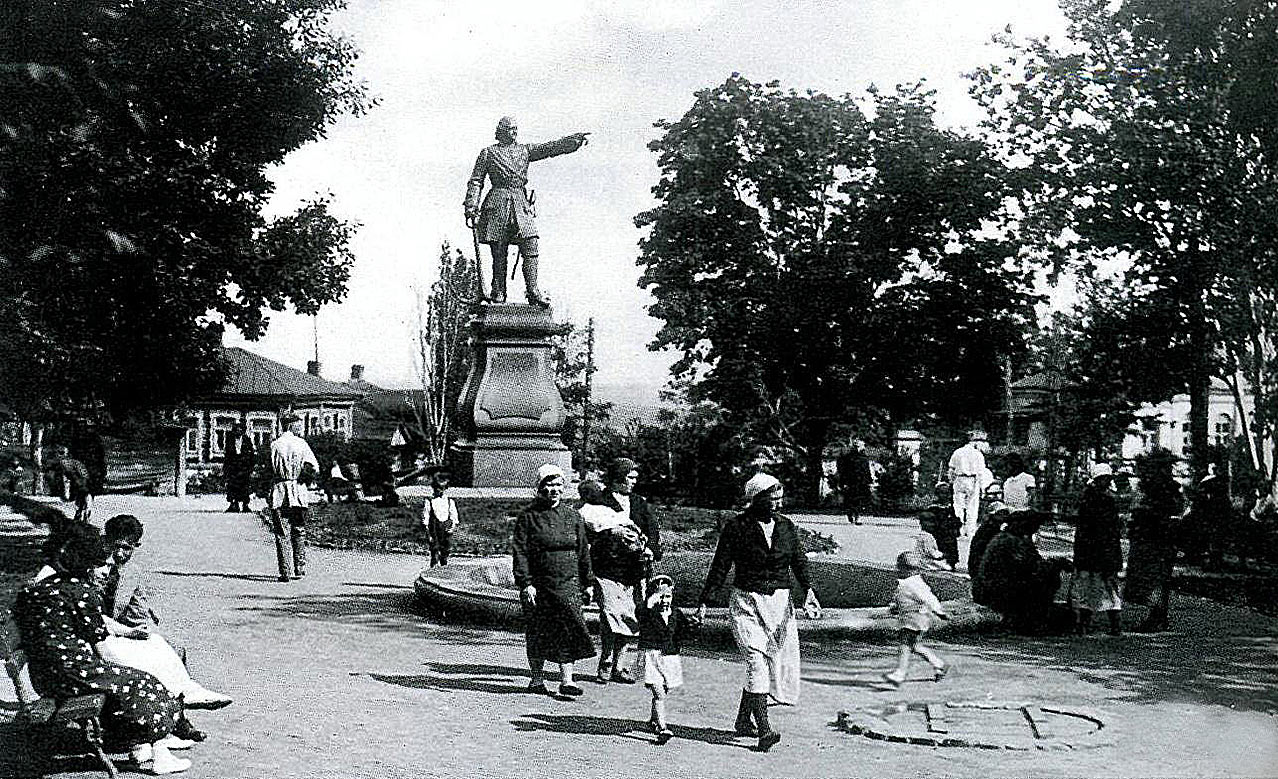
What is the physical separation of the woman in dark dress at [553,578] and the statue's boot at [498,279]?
11689mm

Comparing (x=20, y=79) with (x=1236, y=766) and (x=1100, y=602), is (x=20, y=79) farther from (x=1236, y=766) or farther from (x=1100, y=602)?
(x=1100, y=602)

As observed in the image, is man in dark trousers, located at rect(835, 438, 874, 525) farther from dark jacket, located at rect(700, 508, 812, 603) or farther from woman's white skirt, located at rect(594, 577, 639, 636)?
dark jacket, located at rect(700, 508, 812, 603)

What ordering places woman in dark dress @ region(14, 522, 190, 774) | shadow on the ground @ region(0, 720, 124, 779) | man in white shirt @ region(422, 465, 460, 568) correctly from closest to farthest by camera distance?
1. woman in dark dress @ region(14, 522, 190, 774)
2. shadow on the ground @ region(0, 720, 124, 779)
3. man in white shirt @ region(422, 465, 460, 568)

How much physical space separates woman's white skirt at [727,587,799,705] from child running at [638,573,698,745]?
15.4 inches

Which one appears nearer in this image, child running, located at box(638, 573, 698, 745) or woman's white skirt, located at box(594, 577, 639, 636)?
child running, located at box(638, 573, 698, 745)

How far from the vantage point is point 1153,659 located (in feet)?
36.4

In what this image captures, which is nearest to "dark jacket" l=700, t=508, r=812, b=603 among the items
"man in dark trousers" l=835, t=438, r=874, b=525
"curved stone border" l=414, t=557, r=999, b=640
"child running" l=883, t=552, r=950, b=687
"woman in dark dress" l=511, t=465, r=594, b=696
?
"woman in dark dress" l=511, t=465, r=594, b=696

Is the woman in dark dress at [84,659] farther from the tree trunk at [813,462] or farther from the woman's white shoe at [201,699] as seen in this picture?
the tree trunk at [813,462]

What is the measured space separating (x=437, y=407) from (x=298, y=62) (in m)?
27.4

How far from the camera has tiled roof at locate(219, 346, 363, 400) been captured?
4072 centimetres

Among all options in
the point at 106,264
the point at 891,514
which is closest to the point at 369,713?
the point at 106,264

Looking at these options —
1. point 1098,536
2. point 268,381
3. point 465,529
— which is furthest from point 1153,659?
point 268,381

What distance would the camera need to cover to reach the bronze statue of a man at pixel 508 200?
1994 centimetres

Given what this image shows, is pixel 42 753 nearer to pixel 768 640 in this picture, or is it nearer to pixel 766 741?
pixel 766 741
